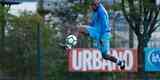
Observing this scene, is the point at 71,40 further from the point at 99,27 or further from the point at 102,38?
the point at 99,27

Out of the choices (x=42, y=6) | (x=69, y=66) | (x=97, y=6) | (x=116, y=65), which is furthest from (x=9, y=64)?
(x=42, y=6)

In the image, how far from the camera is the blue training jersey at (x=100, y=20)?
14192 millimetres

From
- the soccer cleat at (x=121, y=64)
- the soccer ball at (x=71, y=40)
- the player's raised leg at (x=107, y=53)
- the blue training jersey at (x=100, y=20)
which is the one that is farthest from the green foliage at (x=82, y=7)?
the blue training jersey at (x=100, y=20)

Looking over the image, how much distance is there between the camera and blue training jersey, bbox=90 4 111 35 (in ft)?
46.6

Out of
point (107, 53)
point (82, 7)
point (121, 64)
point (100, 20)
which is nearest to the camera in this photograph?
point (100, 20)

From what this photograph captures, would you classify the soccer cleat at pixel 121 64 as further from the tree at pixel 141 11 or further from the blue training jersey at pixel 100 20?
the tree at pixel 141 11

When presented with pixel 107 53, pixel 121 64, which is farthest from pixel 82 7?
pixel 107 53

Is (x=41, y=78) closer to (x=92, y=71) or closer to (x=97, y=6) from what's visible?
(x=92, y=71)

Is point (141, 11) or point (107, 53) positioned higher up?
point (141, 11)

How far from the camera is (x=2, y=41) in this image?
17.4 metres

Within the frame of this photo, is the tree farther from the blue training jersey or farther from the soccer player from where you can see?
the blue training jersey

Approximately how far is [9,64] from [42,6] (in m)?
14.7

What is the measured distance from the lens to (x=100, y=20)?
14.4 meters

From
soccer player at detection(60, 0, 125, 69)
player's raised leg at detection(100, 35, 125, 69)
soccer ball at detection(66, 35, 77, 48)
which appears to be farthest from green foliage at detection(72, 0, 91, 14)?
soccer player at detection(60, 0, 125, 69)
